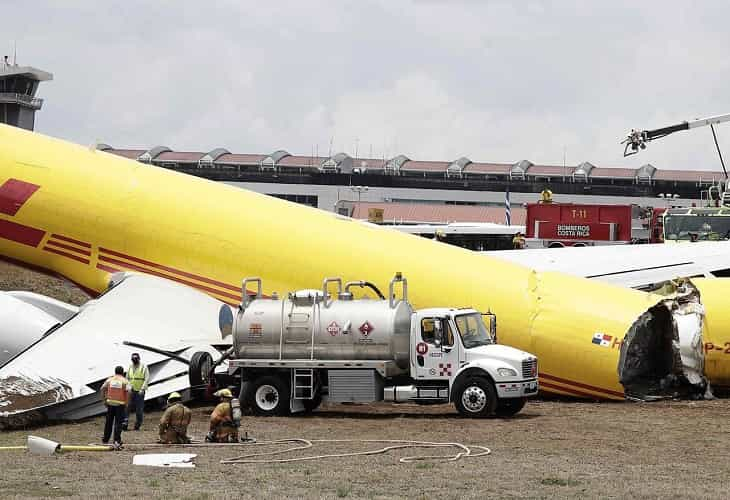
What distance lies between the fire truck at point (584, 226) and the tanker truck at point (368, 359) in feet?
140

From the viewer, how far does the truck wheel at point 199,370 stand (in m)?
24.5

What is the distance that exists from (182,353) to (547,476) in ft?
36.4

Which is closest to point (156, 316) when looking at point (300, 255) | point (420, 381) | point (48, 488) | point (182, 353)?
point (182, 353)

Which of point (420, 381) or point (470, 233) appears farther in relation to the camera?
point (470, 233)

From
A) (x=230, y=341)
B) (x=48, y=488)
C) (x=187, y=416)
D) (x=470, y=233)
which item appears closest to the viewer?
(x=48, y=488)

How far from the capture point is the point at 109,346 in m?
24.5

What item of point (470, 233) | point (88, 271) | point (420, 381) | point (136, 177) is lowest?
point (420, 381)

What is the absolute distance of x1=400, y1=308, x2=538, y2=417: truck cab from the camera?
23391 mm

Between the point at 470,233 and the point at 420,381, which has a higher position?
the point at 470,233

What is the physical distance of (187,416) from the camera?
19.9m

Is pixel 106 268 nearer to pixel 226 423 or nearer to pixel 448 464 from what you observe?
pixel 226 423

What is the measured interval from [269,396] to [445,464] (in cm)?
759

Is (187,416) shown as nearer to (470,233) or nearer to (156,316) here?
(156,316)

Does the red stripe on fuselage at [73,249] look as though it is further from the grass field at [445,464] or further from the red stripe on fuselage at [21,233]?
the grass field at [445,464]
